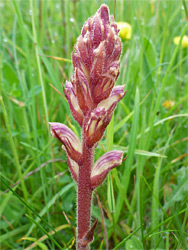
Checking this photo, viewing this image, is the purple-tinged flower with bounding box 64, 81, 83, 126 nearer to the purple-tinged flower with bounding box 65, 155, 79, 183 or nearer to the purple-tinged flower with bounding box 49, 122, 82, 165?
the purple-tinged flower with bounding box 49, 122, 82, 165

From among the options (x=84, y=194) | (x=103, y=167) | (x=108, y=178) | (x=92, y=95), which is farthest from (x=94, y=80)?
(x=108, y=178)

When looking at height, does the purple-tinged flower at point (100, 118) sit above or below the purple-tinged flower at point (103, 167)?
above

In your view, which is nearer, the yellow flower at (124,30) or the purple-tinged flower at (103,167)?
the purple-tinged flower at (103,167)

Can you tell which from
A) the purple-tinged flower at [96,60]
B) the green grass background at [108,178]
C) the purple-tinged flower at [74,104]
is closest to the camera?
the purple-tinged flower at [96,60]

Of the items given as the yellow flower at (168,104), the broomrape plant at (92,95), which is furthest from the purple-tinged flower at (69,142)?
the yellow flower at (168,104)

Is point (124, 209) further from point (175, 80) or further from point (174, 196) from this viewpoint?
point (175, 80)

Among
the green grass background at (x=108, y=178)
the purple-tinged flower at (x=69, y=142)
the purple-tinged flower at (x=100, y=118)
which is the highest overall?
the purple-tinged flower at (x=100, y=118)

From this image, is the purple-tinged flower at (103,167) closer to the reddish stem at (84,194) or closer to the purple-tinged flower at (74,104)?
the reddish stem at (84,194)

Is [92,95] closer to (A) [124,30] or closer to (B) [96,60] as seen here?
(B) [96,60]
